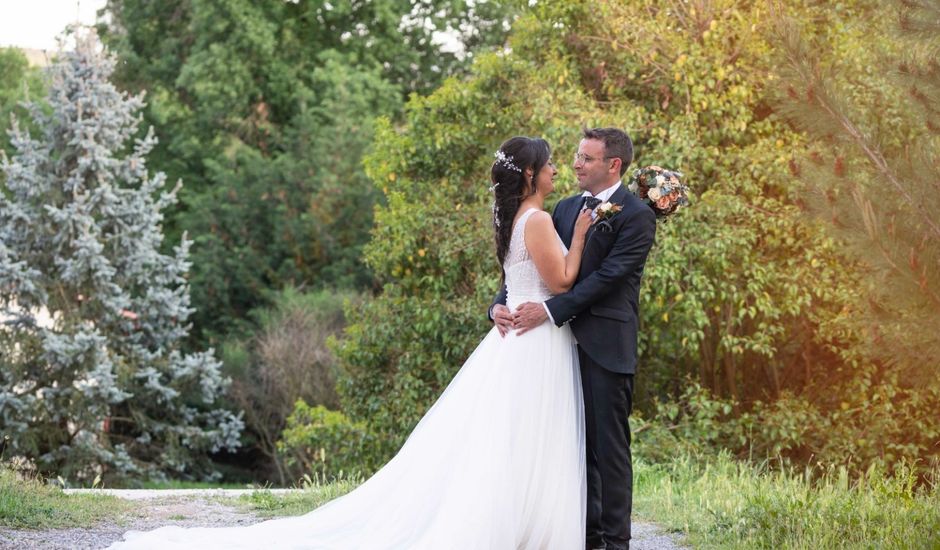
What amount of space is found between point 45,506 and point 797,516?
4.03 m

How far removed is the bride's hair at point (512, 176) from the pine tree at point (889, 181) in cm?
119

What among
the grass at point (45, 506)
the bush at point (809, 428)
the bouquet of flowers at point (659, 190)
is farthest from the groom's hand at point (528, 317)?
the bush at point (809, 428)

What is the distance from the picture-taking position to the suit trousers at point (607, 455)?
5008 millimetres

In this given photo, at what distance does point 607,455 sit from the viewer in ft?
16.5

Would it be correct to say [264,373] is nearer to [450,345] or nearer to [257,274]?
[257,274]

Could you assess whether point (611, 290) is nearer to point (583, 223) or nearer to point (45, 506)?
point (583, 223)

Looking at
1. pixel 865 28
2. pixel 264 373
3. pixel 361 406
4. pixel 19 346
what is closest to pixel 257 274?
pixel 264 373

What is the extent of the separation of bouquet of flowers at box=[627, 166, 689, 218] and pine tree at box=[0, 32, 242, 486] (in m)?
14.1

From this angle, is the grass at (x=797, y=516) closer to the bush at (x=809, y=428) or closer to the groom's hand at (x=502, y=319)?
the groom's hand at (x=502, y=319)

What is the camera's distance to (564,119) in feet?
35.8

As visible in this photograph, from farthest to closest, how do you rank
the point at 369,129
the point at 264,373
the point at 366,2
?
the point at 366,2 < the point at 369,129 < the point at 264,373

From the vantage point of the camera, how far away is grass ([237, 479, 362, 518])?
6.79 metres

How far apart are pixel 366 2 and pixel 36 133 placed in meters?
7.77

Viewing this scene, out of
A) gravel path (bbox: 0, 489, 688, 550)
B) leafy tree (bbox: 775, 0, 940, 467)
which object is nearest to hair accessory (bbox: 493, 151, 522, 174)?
leafy tree (bbox: 775, 0, 940, 467)
